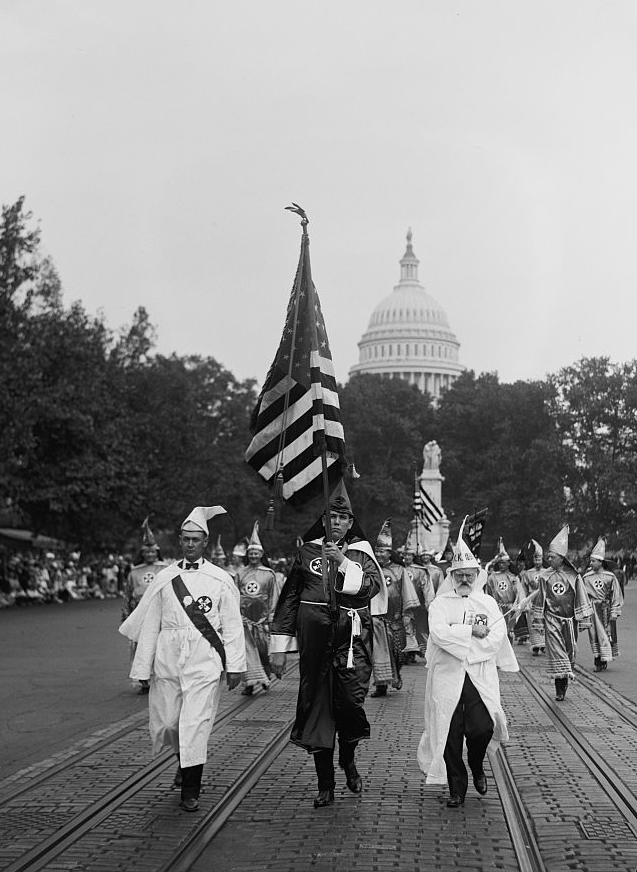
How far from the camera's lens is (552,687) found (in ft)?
53.8

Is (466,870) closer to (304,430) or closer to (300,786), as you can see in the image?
(300,786)

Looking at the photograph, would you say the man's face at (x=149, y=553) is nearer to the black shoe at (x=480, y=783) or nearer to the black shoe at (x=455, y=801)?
the black shoe at (x=480, y=783)

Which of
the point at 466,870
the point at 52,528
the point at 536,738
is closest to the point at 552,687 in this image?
the point at 536,738

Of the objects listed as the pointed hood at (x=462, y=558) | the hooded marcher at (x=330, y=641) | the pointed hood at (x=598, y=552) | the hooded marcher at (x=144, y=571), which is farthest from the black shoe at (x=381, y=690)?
the pointed hood at (x=598, y=552)

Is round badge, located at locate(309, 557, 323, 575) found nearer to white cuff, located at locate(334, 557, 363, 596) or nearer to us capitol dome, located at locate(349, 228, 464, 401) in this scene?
white cuff, located at locate(334, 557, 363, 596)

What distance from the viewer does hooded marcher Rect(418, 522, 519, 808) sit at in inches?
339

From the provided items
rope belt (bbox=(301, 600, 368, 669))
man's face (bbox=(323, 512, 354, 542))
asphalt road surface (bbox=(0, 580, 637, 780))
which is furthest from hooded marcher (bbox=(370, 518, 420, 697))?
rope belt (bbox=(301, 600, 368, 669))

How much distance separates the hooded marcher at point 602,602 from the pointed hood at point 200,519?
11.1 m

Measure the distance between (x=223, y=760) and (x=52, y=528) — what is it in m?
35.8

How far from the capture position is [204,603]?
883cm

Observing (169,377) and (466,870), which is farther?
(169,377)

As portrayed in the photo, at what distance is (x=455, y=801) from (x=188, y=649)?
1899mm

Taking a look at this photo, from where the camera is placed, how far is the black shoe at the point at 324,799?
828 cm

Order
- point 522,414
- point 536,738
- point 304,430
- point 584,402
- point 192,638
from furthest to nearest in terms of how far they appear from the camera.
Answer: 1. point 522,414
2. point 584,402
3. point 536,738
4. point 304,430
5. point 192,638
